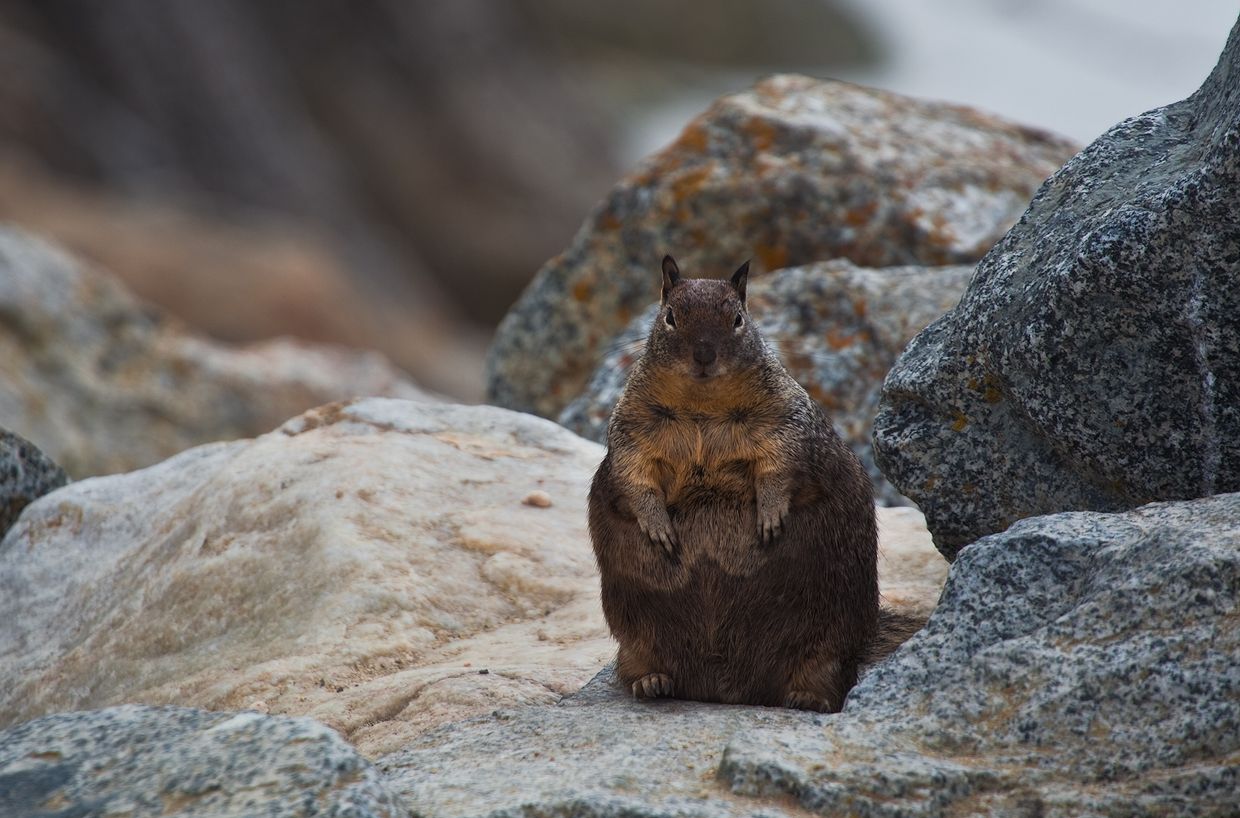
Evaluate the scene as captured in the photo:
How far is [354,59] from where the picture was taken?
1219 inches

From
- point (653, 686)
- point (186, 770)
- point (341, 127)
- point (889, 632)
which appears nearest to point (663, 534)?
point (653, 686)

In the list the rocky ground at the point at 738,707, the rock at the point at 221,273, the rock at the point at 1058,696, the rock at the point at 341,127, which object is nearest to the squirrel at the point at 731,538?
the rocky ground at the point at 738,707

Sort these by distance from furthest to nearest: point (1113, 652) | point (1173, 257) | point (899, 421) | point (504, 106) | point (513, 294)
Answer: point (504, 106) → point (513, 294) → point (899, 421) → point (1173, 257) → point (1113, 652)

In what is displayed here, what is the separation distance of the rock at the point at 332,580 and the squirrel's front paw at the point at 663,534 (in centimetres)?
73

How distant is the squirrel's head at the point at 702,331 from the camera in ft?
19.7

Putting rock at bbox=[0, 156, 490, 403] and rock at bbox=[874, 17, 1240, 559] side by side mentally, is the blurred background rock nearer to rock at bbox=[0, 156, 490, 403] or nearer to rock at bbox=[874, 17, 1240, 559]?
A: rock at bbox=[0, 156, 490, 403]

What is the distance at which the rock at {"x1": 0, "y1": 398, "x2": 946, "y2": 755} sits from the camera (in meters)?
6.26

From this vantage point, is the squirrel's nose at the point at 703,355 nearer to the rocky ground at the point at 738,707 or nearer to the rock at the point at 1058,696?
the rocky ground at the point at 738,707

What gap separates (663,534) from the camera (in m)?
5.88

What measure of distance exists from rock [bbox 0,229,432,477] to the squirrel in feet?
23.8

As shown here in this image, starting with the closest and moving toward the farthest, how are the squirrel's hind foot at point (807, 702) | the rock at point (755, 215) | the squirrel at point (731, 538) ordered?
the squirrel's hind foot at point (807, 702), the squirrel at point (731, 538), the rock at point (755, 215)

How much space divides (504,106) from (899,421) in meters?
26.3

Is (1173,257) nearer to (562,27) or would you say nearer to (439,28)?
(439,28)

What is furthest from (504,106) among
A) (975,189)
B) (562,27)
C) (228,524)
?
(228,524)
